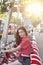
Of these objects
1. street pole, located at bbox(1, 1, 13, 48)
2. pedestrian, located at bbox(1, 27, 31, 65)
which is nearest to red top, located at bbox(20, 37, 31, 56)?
pedestrian, located at bbox(1, 27, 31, 65)

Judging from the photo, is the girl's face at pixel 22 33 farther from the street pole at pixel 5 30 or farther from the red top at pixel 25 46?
the street pole at pixel 5 30

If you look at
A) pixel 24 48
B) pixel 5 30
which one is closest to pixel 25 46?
pixel 24 48

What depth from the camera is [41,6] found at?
16.4 feet

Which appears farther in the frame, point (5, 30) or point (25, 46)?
point (5, 30)

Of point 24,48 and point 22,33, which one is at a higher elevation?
point 22,33

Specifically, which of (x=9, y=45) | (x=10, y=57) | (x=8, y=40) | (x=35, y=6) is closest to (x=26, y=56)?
(x=10, y=57)

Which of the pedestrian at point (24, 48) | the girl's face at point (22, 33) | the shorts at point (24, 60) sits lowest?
the shorts at point (24, 60)

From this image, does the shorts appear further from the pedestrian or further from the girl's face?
the girl's face

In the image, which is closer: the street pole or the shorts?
the shorts

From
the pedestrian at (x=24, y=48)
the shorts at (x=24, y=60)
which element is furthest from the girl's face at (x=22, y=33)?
the shorts at (x=24, y=60)

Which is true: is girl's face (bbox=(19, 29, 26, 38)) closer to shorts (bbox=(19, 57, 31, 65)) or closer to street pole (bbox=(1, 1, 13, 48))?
shorts (bbox=(19, 57, 31, 65))

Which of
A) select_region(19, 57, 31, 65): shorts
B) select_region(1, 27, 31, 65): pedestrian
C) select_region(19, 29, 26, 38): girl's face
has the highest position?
select_region(19, 29, 26, 38): girl's face

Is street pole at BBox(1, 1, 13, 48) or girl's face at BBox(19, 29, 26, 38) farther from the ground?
girl's face at BBox(19, 29, 26, 38)

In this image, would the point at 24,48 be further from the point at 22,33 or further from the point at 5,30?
the point at 5,30
